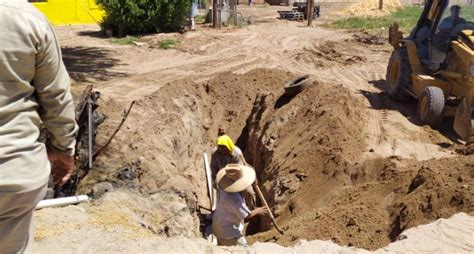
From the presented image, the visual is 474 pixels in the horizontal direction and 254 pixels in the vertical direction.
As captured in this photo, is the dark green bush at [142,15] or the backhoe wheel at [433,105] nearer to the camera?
the backhoe wheel at [433,105]

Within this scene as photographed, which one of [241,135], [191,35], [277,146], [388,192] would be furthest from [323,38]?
[388,192]

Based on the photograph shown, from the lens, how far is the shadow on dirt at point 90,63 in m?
14.5

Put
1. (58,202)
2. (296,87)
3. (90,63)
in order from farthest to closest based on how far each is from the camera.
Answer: (90,63), (296,87), (58,202)

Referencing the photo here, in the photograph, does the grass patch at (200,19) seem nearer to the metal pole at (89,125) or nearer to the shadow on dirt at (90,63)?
the shadow on dirt at (90,63)

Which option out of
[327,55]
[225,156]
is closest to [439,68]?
[225,156]

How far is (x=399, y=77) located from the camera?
11414 millimetres

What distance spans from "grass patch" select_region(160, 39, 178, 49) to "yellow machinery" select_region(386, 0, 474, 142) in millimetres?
9283

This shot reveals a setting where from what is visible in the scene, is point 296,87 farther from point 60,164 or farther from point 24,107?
point 24,107

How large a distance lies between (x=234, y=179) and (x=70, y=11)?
68.9 feet

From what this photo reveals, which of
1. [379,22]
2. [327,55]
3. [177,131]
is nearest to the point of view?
[177,131]

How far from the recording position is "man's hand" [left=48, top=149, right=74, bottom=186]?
2982 mm

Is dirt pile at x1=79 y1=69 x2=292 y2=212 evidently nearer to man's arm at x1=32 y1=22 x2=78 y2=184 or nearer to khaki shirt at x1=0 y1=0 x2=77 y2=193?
man's arm at x1=32 y1=22 x2=78 y2=184

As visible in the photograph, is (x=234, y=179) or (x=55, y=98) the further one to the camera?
(x=234, y=179)

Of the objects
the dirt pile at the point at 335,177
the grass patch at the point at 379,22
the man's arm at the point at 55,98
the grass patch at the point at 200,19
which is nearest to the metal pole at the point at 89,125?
the dirt pile at the point at 335,177
